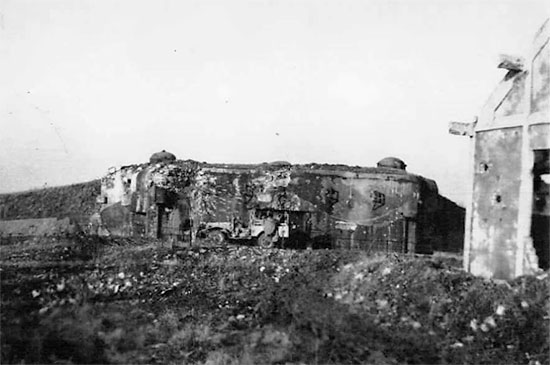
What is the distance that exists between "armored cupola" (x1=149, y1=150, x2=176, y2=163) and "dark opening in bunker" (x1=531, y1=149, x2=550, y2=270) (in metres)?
14.3

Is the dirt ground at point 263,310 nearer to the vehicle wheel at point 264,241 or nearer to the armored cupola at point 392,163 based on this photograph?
the vehicle wheel at point 264,241

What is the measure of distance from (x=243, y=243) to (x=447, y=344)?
39.3 ft

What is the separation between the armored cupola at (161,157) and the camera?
76.6ft

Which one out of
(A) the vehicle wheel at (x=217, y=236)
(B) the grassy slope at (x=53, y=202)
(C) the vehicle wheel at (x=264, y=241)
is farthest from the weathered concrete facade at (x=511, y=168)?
(B) the grassy slope at (x=53, y=202)

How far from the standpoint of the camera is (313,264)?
13703 millimetres

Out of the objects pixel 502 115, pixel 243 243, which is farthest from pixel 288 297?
pixel 243 243

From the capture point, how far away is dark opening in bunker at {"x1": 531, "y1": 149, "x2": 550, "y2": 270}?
12547mm

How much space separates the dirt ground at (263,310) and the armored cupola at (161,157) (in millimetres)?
9239

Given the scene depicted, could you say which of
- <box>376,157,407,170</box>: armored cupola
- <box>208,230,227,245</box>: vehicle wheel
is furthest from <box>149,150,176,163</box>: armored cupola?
<box>376,157,407,170</box>: armored cupola

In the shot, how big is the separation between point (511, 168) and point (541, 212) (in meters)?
2.38

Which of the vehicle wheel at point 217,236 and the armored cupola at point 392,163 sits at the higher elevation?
the armored cupola at point 392,163

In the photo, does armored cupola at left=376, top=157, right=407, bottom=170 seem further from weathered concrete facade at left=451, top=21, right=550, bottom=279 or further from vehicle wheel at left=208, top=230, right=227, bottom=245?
weathered concrete facade at left=451, top=21, right=550, bottom=279

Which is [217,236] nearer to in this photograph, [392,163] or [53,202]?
[392,163]

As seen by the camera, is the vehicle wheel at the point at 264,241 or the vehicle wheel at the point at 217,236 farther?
the vehicle wheel at the point at 217,236
